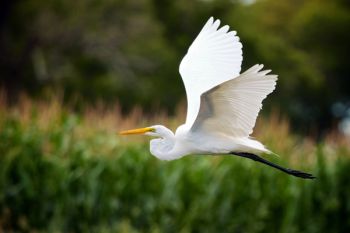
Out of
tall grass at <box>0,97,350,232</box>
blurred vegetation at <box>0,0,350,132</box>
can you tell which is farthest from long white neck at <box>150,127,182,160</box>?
blurred vegetation at <box>0,0,350,132</box>

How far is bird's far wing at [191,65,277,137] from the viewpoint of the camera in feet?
14.2

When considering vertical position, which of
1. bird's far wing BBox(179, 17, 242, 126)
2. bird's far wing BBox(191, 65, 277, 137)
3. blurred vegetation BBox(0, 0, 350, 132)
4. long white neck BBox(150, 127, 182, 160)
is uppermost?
blurred vegetation BBox(0, 0, 350, 132)

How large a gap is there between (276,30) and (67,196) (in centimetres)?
2315

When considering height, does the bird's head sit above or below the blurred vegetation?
below

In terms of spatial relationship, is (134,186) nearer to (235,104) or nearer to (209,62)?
(209,62)

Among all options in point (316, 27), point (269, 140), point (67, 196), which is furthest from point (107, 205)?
point (316, 27)

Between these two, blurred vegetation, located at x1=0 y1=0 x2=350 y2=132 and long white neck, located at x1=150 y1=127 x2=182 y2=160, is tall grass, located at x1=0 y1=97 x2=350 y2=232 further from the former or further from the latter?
blurred vegetation, located at x1=0 y1=0 x2=350 y2=132

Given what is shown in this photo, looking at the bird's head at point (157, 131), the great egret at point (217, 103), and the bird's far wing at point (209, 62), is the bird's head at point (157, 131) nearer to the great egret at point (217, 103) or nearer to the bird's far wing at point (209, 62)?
the great egret at point (217, 103)

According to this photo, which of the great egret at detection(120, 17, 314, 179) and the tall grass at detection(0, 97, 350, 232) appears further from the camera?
the tall grass at detection(0, 97, 350, 232)

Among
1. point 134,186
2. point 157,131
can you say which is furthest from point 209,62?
point 134,186

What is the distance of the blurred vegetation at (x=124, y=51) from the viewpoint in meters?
22.9

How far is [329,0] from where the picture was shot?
31.7 meters

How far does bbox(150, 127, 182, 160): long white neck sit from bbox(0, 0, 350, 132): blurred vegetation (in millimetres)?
16552

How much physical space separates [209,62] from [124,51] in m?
19.6
